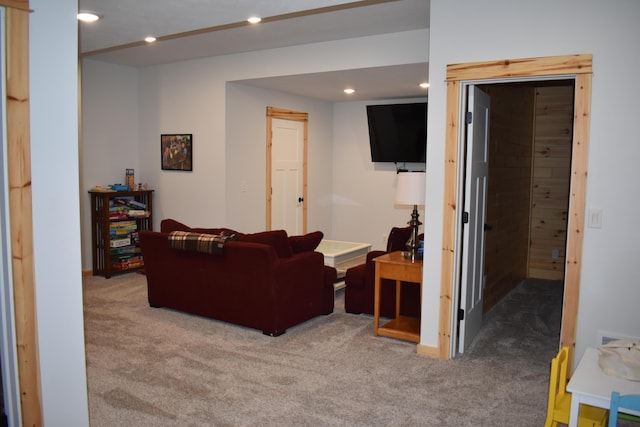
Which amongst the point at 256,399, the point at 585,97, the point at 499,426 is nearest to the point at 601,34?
the point at 585,97

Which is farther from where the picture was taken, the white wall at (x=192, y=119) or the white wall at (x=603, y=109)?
the white wall at (x=192, y=119)

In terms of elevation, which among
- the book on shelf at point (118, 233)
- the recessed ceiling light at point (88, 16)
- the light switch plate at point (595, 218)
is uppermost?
the recessed ceiling light at point (88, 16)

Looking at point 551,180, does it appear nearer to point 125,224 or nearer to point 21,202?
point 125,224

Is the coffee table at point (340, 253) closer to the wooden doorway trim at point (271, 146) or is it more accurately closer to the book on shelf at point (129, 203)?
the wooden doorway trim at point (271, 146)

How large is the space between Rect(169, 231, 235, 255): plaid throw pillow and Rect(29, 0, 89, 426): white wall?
1938 millimetres

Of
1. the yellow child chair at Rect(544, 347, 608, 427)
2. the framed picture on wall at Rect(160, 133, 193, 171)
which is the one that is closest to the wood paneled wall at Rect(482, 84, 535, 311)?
the yellow child chair at Rect(544, 347, 608, 427)

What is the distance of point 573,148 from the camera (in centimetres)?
332

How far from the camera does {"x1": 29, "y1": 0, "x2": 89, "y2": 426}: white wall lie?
219 cm

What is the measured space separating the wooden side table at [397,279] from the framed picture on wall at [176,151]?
10.2ft

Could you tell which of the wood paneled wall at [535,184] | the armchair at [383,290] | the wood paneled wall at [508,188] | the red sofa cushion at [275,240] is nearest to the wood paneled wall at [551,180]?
the wood paneled wall at [535,184]

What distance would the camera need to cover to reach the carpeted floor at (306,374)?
3055 mm

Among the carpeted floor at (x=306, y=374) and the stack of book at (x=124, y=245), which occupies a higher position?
the stack of book at (x=124, y=245)

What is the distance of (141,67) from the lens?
682cm

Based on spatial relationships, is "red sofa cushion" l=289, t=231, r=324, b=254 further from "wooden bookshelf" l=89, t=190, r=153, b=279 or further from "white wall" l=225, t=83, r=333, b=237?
"wooden bookshelf" l=89, t=190, r=153, b=279
